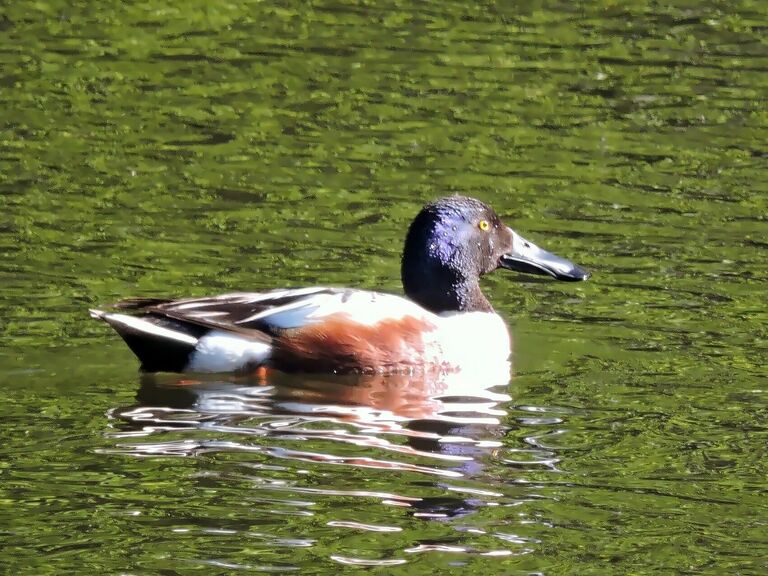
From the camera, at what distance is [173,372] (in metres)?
9.94

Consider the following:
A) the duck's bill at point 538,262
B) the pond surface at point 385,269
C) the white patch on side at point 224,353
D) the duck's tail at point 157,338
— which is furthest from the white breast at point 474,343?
the duck's tail at point 157,338

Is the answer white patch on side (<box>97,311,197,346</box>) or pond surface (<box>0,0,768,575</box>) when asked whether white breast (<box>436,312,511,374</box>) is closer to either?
pond surface (<box>0,0,768,575</box>)

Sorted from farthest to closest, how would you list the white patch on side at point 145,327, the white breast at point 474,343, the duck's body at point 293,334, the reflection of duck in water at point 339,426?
the white breast at point 474,343 → the duck's body at point 293,334 → the white patch on side at point 145,327 → the reflection of duck in water at point 339,426

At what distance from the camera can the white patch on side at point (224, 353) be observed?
988cm

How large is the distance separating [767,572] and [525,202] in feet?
20.7

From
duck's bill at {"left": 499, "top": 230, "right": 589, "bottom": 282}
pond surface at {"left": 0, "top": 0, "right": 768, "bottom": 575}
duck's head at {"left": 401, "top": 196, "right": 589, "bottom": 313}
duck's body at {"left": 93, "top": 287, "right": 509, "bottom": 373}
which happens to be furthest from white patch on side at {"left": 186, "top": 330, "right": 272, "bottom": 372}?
duck's bill at {"left": 499, "top": 230, "right": 589, "bottom": 282}

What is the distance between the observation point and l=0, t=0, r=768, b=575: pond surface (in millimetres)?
7449

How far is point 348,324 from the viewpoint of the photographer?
33.1 ft

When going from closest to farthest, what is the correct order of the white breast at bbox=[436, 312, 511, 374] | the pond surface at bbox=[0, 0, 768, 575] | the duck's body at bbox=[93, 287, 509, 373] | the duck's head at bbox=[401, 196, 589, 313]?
the pond surface at bbox=[0, 0, 768, 575], the duck's body at bbox=[93, 287, 509, 373], the white breast at bbox=[436, 312, 511, 374], the duck's head at bbox=[401, 196, 589, 313]

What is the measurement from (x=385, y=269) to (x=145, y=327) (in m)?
2.51

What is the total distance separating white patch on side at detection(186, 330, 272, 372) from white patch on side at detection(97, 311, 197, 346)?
0.09 metres

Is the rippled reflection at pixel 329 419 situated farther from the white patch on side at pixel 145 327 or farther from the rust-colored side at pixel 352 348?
the white patch on side at pixel 145 327

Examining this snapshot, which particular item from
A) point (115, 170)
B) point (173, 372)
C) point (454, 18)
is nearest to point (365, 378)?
point (173, 372)

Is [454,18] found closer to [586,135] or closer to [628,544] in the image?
[586,135]
